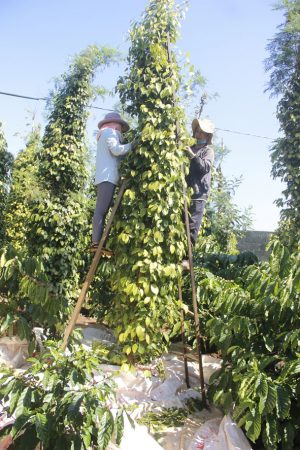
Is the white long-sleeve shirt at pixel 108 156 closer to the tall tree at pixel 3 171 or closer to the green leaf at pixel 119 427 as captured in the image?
the green leaf at pixel 119 427

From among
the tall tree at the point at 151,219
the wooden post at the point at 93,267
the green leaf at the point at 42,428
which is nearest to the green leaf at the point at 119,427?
the green leaf at the point at 42,428

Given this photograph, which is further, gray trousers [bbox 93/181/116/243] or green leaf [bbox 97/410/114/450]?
gray trousers [bbox 93/181/116/243]

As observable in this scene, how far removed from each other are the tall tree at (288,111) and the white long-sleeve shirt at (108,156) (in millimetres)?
5590

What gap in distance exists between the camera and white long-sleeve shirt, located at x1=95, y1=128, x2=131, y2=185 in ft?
12.6

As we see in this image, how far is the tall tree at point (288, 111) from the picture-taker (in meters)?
8.83

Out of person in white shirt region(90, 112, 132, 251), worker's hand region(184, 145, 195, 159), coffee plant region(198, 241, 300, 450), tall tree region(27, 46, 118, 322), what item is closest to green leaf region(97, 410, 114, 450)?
coffee plant region(198, 241, 300, 450)

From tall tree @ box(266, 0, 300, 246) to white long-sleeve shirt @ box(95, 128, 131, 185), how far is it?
220 inches

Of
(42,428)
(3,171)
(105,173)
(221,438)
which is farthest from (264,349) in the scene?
(3,171)

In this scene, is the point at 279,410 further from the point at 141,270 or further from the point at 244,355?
the point at 141,270

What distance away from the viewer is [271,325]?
319cm

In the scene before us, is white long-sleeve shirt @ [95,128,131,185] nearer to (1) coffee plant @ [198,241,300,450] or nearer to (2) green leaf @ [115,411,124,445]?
(1) coffee plant @ [198,241,300,450]

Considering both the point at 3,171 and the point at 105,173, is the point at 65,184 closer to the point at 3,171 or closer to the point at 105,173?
the point at 3,171

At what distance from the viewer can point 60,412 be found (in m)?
2.06

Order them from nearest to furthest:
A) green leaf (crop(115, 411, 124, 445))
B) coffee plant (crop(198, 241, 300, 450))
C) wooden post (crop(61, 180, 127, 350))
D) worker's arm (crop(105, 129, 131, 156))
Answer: green leaf (crop(115, 411, 124, 445)), coffee plant (crop(198, 241, 300, 450)), wooden post (crop(61, 180, 127, 350)), worker's arm (crop(105, 129, 131, 156))
